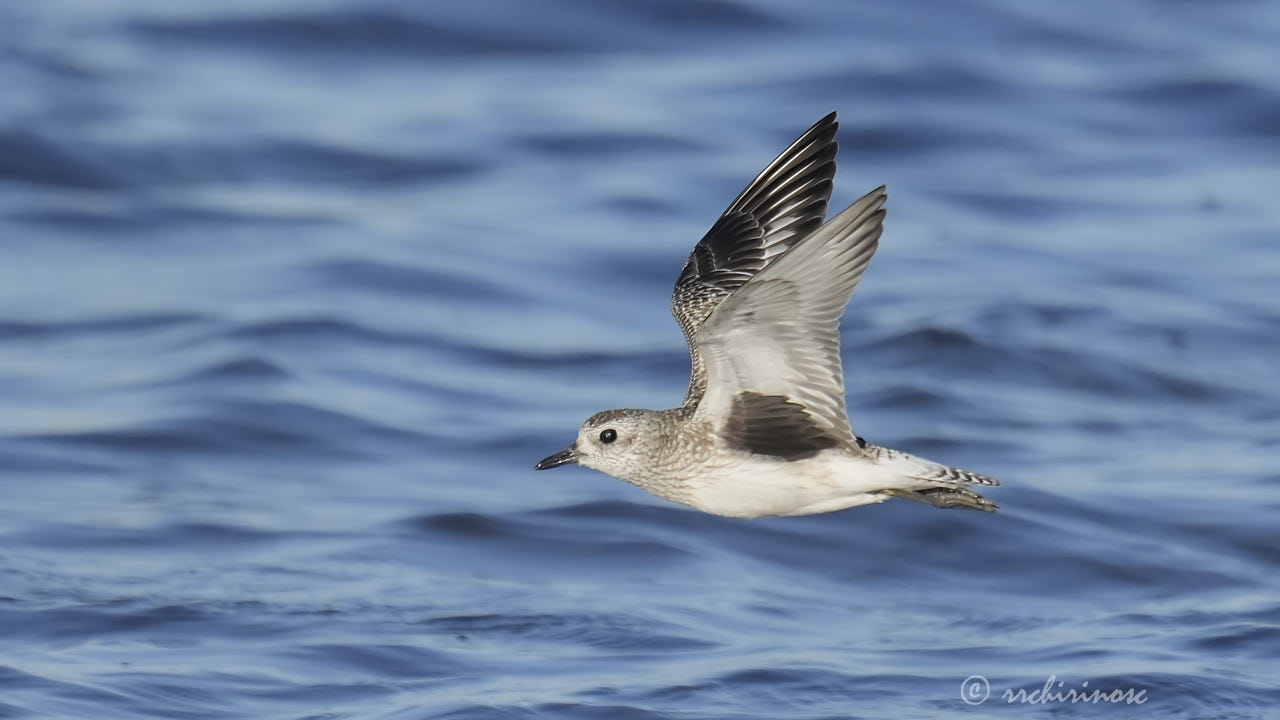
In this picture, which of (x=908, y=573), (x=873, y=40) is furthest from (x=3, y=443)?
(x=873, y=40)

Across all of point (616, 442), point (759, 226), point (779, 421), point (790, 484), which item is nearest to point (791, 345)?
point (779, 421)

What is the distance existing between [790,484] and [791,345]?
638 mm

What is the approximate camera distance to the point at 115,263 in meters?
22.2

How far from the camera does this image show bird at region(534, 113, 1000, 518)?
23.4 feet

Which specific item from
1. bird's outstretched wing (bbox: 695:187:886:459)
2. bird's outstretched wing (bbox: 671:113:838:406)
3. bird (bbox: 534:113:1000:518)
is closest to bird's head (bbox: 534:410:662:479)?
bird (bbox: 534:113:1000:518)

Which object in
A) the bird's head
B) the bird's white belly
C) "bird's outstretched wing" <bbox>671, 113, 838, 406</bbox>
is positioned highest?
"bird's outstretched wing" <bbox>671, 113, 838, 406</bbox>

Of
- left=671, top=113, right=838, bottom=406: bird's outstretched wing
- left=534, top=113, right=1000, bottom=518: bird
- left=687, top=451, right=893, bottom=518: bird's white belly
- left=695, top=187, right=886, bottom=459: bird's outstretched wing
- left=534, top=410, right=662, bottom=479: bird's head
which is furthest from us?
left=671, top=113, right=838, bottom=406: bird's outstretched wing

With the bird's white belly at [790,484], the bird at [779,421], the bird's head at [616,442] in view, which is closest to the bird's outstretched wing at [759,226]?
the bird at [779,421]

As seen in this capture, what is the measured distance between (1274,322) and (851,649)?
935 cm

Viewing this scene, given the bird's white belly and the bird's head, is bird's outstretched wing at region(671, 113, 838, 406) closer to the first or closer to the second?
the bird's head

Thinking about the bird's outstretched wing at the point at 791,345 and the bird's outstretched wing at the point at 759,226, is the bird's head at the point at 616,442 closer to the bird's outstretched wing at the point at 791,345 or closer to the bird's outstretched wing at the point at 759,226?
the bird's outstretched wing at the point at 791,345

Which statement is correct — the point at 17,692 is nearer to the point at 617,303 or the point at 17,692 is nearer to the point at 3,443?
the point at 3,443

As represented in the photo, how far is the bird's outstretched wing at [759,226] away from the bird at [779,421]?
0.28m

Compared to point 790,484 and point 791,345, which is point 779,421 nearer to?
point 790,484
